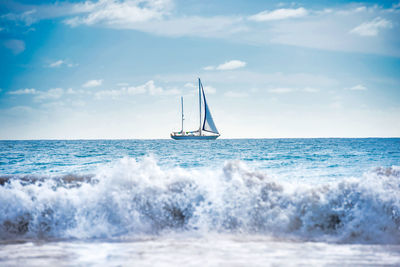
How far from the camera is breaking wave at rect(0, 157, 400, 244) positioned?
13.7 ft

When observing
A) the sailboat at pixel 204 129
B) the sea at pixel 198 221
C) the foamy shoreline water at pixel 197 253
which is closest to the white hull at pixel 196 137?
the sailboat at pixel 204 129

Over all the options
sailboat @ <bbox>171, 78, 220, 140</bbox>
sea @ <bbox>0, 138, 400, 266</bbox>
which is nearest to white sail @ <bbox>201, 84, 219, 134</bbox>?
sailboat @ <bbox>171, 78, 220, 140</bbox>

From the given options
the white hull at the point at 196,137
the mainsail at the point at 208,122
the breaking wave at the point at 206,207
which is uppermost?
the mainsail at the point at 208,122

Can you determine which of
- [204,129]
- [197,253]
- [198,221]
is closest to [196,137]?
[204,129]

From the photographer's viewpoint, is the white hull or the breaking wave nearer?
the breaking wave

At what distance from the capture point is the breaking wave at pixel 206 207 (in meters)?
A: 4.17

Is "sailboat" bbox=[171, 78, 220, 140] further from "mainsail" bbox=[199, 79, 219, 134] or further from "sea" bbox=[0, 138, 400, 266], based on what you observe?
"sea" bbox=[0, 138, 400, 266]

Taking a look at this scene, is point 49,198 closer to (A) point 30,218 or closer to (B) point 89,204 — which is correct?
(A) point 30,218

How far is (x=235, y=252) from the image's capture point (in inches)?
134

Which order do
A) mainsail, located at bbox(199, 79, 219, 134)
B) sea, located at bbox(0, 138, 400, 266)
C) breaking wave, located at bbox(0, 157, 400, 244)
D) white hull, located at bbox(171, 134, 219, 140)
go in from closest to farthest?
sea, located at bbox(0, 138, 400, 266) < breaking wave, located at bbox(0, 157, 400, 244) < mainsail, located at bbox(199, 79, 219, 134) < white hull, located at bbox(171, 134, 219, 140)

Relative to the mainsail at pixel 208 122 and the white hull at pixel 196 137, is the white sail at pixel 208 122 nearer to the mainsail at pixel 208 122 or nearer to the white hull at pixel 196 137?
the mainsail at pixel 208 122

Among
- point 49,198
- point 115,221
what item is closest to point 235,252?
point 115,221

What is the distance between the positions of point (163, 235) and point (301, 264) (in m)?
1.80

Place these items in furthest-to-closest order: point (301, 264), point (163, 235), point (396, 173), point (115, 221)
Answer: point (396, 173)
point (115, 221)
point (163, 235)
point (301, 264)
